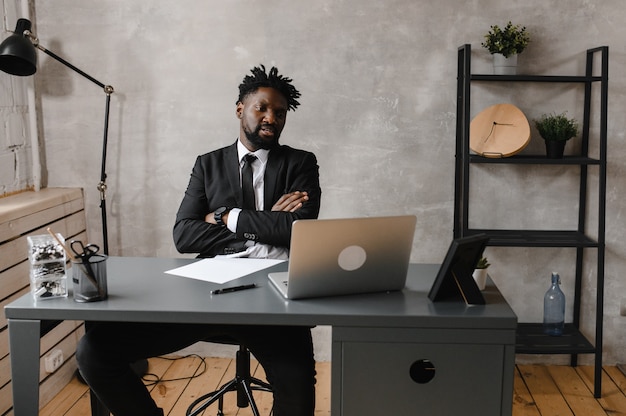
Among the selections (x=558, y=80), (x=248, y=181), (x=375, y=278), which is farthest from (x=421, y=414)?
(x=558, y=80)

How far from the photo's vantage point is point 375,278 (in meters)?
2.09

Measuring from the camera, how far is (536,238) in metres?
3.37

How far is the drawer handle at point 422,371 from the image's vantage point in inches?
78.5

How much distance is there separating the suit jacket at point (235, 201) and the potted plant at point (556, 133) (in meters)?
1.19

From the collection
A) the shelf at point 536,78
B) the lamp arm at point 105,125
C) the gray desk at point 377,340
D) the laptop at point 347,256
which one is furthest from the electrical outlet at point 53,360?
the shelf at point 536,78

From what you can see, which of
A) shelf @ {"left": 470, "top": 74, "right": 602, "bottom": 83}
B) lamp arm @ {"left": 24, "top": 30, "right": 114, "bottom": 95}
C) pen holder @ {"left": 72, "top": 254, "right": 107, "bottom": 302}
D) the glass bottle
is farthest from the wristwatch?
the glass bottle

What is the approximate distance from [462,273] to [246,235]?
92 centimetres

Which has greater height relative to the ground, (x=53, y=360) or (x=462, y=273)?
(x=462, y=273)

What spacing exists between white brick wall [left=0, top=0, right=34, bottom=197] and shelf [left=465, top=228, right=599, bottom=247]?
220cm

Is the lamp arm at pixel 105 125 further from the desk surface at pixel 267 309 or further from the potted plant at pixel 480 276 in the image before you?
the potted plant at pixel 480 276

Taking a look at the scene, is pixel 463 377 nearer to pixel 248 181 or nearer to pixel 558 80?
pixel 248 181

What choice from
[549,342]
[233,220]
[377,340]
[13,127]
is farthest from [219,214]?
[549,342]

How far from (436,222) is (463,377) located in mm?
1651

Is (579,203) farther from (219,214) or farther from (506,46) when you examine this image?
(219,214)
